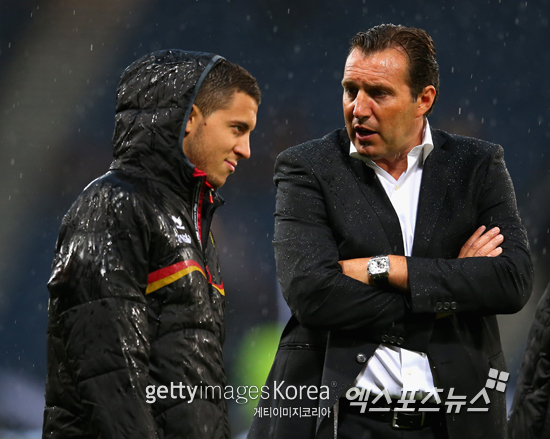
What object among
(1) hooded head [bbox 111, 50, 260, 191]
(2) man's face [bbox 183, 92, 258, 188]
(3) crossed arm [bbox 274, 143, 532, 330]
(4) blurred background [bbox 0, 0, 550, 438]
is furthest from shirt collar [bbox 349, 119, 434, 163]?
(4) blurred background [bbox 0, 0, 550, 438]

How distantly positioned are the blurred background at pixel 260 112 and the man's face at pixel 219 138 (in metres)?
2.91

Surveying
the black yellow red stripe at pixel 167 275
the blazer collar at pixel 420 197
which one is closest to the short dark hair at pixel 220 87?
the black yellow red stripe at pixel 167 275

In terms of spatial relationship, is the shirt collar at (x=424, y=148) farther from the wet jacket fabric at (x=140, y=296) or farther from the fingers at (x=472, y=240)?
the wet jacket fabric at (x=140, y=296)

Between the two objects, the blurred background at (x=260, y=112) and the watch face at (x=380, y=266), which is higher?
the blurred background at (x=260, y=112)

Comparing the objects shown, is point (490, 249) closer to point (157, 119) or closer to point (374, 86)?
point (374, 86)

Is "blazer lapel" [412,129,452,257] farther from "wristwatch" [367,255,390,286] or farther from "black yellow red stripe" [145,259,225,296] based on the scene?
"black yellow red stripe" [145,259,225,296]

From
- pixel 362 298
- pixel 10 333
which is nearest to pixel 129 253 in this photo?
pixel 362 298

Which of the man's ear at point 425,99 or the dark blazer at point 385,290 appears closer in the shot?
the dark blazer at point 385,290

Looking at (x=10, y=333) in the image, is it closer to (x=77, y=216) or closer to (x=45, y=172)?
(x=45, y=172)

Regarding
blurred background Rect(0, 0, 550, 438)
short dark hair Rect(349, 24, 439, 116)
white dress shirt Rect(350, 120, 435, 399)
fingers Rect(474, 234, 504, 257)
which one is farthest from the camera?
blurred background Rect(0, 0, 550, 438)

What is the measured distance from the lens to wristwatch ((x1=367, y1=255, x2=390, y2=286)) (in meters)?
2.07

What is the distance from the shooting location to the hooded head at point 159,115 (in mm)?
1761

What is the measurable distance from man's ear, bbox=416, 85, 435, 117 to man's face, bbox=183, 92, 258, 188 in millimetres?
636

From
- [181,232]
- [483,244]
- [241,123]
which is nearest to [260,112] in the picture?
[483,244]
